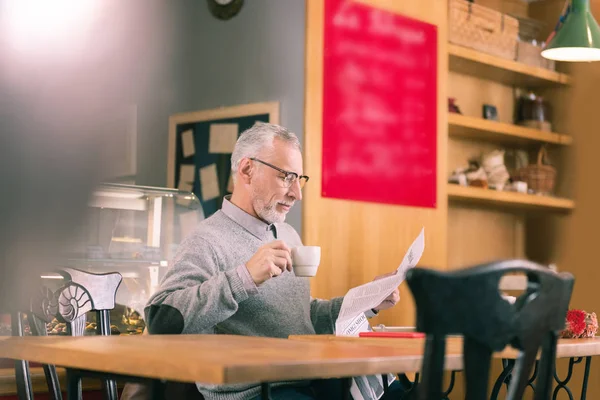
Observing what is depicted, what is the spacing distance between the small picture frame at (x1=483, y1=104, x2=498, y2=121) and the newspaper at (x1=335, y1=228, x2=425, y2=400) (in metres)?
2.95

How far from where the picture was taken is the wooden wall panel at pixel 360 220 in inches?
139

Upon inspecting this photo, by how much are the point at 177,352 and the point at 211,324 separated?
0.78 metres

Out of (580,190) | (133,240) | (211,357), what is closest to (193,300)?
(211,357)

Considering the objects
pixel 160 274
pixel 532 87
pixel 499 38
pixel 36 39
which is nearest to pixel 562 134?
pixel 532 87

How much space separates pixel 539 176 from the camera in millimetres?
5000

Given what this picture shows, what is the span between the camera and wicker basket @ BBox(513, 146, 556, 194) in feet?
16.4

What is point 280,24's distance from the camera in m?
3.65

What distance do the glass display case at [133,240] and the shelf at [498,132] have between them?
6.03 ft

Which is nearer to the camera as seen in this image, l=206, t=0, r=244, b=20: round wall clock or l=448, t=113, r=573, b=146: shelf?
l=206, t=0, r=244, b=20: round wall clock

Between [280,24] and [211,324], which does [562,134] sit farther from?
[211,324]

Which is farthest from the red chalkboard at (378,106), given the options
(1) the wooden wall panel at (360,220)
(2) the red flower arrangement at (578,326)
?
(2) the red flower arrangement at (578,326)

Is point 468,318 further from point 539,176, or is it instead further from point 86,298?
point 539,176

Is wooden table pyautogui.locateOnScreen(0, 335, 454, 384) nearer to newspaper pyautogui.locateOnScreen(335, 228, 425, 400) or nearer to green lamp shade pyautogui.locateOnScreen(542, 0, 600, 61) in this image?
newspaper pyautogui.locateOnScreen(335, 228, 425, 400)

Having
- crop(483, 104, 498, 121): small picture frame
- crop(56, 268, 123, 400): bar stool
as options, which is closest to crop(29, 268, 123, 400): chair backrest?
crop(56, 268, 123, 400): bar stool
